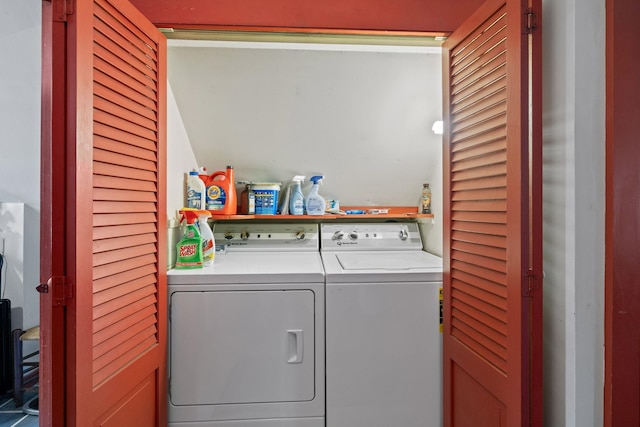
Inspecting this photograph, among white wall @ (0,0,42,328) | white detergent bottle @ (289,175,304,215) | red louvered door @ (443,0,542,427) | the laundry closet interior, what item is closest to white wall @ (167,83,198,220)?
the laundry closet interior

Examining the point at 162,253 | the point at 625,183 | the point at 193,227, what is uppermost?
the point at 625,183

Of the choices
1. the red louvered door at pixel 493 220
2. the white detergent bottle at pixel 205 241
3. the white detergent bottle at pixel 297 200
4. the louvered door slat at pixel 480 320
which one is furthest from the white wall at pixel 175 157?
the louvered door slat at pixel 480 320

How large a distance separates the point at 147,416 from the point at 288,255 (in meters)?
1.25

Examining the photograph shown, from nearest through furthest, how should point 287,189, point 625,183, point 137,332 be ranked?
point 625,183, point 137,332, point 287,189

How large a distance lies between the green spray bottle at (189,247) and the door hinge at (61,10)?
3.59 ft

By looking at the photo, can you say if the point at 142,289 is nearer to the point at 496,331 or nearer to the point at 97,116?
the point at 97,116

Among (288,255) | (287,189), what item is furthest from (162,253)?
(287,189)

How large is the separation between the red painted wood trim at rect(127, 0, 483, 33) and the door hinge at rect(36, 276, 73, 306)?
49.6 inches

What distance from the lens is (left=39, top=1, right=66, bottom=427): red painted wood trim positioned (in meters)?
1.15

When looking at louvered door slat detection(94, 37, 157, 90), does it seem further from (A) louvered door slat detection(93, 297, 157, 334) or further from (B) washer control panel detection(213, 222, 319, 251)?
(B) washer control panel detection(213, 222, 319, 251)

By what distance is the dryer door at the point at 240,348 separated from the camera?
178 cm

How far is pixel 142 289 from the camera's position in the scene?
5.11 feet

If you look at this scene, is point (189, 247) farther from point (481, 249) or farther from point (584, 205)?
point (584, 205)

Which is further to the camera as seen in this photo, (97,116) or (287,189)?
(287,189)
